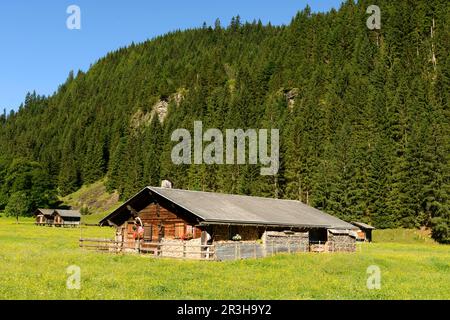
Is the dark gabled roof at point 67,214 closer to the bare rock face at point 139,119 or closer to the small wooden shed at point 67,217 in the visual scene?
the small wooden shed at point 67,217

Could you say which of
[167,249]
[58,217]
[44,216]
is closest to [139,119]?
[44,216]

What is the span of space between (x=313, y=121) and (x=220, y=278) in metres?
81.5

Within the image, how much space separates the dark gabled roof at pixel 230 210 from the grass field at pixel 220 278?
3657 mm

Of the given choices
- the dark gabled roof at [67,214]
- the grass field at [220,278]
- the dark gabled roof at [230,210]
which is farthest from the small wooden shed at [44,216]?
the grass field at [220,278]

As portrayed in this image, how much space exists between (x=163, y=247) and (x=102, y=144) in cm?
13111

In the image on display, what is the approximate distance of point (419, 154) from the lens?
73250 mm

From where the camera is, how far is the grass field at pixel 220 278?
17.4m

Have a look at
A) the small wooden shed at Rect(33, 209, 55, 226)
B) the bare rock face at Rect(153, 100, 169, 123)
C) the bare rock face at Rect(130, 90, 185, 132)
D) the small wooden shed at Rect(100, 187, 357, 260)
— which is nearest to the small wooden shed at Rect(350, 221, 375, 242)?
the small wooden shed at Rect(100, 187, 357, 260)

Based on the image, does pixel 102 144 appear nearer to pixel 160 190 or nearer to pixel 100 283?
pixel 160 190

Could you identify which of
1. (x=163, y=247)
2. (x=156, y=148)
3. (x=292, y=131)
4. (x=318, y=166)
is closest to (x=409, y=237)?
(x=318, y=166)

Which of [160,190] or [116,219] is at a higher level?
[160,190]

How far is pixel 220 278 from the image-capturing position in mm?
22438

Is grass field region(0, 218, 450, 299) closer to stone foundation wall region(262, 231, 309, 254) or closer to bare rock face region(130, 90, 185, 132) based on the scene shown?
stone foundation wall region(262, 231, 309, 254)

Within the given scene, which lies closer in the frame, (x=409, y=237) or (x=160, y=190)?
(x=160, y=190)
